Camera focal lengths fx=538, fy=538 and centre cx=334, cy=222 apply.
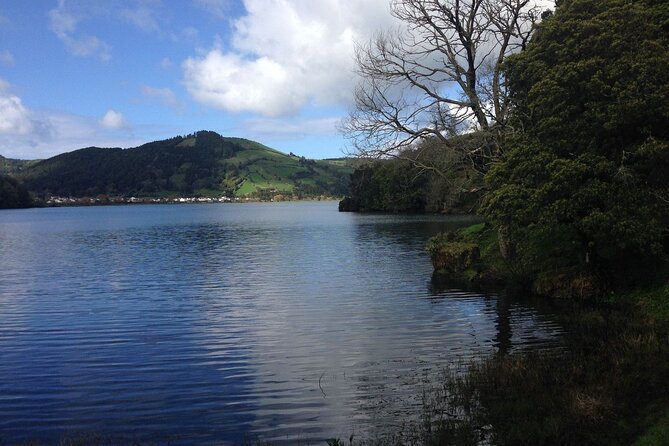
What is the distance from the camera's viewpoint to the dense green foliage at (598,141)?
21891 millimetres

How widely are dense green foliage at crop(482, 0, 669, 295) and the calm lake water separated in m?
4.71

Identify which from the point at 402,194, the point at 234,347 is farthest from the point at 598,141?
the point at 402,194

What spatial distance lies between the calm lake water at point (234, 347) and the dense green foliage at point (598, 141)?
4.71m

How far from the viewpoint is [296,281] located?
37.3m

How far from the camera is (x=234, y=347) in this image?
20.5 metres

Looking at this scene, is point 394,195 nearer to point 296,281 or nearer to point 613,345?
point 296,281

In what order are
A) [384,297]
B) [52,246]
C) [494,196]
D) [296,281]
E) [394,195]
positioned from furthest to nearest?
[394,195], [52,246], [296,281], [384,297], [494,196]

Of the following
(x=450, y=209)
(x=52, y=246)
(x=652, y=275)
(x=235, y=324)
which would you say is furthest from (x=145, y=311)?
(x=450, y=209)

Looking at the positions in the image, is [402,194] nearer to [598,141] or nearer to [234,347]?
[598,141]

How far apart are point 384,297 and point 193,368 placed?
14.7 meters

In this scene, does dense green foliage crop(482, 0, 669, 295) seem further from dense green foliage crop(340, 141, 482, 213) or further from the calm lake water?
dense green foliage crop(340, 141, 482, 213)

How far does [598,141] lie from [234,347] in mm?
18084

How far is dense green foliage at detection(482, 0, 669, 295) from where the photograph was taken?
21891mm

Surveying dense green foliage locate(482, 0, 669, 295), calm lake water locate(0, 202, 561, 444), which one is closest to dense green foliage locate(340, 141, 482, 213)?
calm lake water locate(0, 202, 561, 444)
